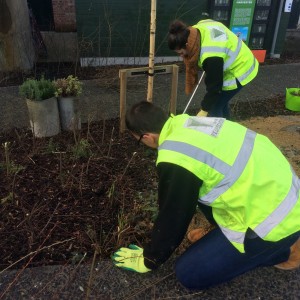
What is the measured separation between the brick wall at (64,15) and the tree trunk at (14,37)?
116cm

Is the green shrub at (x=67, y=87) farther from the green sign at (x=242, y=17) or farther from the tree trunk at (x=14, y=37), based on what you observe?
the green sign at (x=242, y=17)

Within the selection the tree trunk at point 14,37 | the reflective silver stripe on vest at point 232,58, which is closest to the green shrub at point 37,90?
the reflective silver stripe on vest at point 232,58

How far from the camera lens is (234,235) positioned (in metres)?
1.86

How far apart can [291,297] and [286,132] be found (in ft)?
9.52

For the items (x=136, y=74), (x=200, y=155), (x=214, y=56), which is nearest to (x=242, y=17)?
(x=136, y=74)

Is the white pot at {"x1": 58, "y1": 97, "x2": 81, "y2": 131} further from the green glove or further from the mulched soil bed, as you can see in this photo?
the green glove

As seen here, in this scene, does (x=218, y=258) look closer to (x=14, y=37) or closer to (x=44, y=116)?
(x=44, y=116)

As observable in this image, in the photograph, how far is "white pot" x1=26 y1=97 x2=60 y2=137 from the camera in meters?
3.79

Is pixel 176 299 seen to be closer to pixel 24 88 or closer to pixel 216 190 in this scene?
pixel 216 190

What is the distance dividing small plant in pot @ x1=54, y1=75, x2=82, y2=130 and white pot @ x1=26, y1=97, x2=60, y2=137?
0.09m

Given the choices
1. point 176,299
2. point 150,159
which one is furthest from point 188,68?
point 176,299

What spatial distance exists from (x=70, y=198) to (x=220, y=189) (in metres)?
1.61

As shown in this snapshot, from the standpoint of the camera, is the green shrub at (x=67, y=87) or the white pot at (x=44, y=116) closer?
the white pot at (x=44, y=116)

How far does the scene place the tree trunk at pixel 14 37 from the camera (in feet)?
19.9
